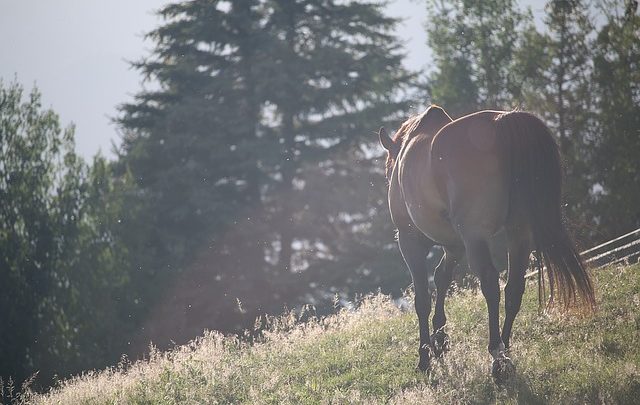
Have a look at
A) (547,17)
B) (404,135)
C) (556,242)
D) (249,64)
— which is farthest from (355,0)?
(556,242)

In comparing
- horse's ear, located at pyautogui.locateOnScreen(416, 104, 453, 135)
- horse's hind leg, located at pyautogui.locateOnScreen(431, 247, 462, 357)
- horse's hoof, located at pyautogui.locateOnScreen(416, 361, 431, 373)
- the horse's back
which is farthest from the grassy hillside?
horse's ear, located at pyautogui.locateOnScreen(416, 104, 453, 135)

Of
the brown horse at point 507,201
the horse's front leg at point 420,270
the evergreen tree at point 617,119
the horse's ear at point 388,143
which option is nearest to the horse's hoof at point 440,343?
the horse's front leg at point 420,270

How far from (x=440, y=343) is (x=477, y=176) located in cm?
230

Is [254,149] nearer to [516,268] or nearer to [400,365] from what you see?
[400,365]

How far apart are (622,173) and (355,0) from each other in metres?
15.7

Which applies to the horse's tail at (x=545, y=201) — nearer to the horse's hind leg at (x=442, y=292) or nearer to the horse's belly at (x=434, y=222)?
the horse's belly at (x=434, y=222)

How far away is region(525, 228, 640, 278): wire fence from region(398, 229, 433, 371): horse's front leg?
3505mm

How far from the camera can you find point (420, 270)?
944cm

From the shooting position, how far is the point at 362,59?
3850 cm

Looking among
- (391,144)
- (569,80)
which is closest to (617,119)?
(569,80)

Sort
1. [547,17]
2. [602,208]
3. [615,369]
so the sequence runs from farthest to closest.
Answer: [547,17] → [602,208] → [615,369]

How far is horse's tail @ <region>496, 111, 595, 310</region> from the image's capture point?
26.0 feet

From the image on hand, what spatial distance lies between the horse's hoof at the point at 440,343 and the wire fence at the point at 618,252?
3468mm

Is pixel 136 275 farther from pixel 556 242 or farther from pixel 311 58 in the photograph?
pixel 556 242
